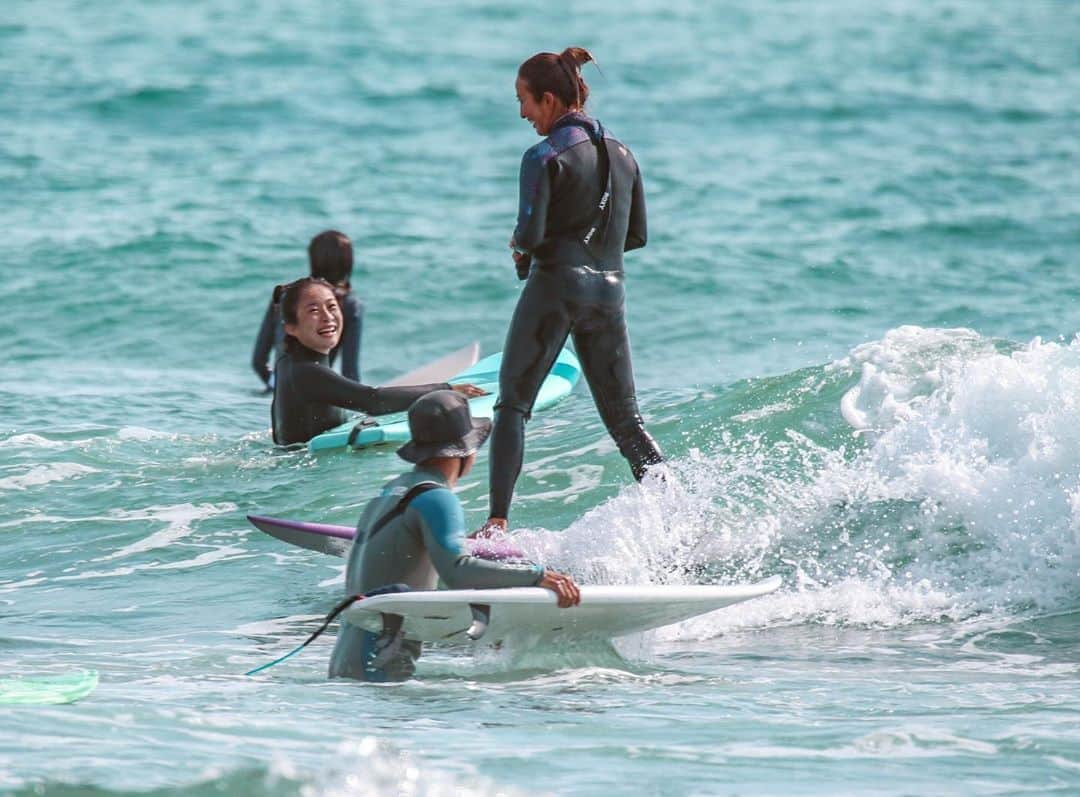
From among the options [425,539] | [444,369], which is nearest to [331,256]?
[444,369]

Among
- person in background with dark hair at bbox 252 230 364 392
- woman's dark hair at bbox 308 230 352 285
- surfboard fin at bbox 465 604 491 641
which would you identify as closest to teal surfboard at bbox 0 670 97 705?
surfboard fin at bbox 465 604 491 641

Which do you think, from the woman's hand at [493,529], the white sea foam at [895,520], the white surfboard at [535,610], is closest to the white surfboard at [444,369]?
the white sea foam at [895,520]

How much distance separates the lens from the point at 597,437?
9148mm

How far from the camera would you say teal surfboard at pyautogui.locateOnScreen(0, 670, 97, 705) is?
15.4ft

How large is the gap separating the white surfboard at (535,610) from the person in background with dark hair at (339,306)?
347 cm

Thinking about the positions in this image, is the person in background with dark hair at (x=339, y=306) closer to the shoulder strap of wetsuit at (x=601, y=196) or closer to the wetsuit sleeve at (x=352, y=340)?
the wetsuit sleeve at (x=352, y=340)

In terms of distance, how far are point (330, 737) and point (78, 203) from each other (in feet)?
46.4

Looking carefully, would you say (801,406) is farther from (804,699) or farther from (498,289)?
(498,289)

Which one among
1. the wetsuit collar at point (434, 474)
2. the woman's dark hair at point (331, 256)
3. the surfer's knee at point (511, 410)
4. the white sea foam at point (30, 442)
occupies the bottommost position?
the white sea foam at point (30, 442)

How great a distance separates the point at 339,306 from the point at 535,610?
4486mm

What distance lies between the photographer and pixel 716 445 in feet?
28.0

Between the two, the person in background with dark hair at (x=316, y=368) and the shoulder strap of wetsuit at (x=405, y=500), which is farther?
the person in background with dark hair at (x=316, y=368)

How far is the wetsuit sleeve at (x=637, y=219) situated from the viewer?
257 inches

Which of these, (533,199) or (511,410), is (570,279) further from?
(511,410)
